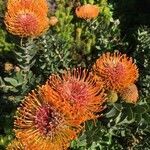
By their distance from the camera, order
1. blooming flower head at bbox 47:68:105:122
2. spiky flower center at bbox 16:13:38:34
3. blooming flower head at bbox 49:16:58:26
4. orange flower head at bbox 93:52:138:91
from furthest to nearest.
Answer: blooming flower head at bbox 49:16:58:26, spiky flower center at bbox 16:13:38:34, orange flower head at bbox 93:52:138:91, blooming flower head at bbox 47:68:105:122

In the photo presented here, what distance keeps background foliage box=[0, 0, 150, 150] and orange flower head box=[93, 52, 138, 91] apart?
139mm

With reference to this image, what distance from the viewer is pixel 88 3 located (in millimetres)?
5957

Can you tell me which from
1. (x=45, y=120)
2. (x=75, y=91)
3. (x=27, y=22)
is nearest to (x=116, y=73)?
(x=75, y=91)

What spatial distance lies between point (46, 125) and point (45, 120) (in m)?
0.03

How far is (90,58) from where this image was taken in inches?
206

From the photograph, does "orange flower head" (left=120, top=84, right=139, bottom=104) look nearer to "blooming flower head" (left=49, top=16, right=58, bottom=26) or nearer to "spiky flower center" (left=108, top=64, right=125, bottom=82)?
"spiky flower center" (left=108, top=64, right=125, bottom=82)

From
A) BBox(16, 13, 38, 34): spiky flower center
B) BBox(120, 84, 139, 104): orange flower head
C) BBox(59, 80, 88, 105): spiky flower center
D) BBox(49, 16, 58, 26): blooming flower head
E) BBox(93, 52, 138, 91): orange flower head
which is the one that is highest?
BBox(16, 13, 38, 34): spiky flower center

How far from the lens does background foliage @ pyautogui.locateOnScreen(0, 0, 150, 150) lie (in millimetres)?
3787

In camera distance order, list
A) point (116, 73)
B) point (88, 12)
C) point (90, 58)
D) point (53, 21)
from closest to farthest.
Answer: point (116, 73)
point (53, 21)
point (90, 58)
point (88, 12)

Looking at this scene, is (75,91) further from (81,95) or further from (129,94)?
(129,94)

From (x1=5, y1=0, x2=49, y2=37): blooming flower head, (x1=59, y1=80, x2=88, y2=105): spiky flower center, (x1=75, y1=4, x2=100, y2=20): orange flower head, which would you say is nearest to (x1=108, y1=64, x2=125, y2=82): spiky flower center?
(x1=59, y1=80, x2=88, y2=105): spiky flower center

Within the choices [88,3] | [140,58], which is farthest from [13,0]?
[88,3]

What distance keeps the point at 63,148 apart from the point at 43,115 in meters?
0.24

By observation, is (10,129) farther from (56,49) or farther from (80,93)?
(80,93)
